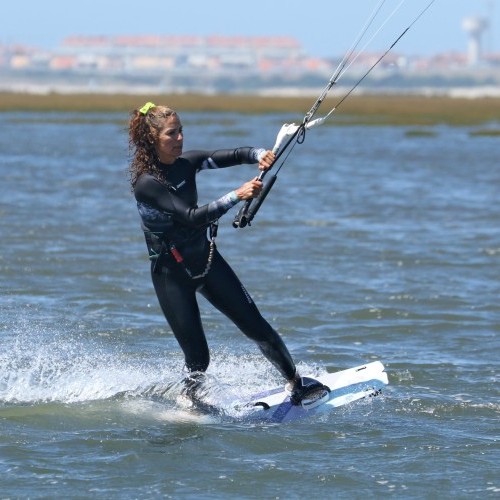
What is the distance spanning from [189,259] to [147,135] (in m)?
0.89

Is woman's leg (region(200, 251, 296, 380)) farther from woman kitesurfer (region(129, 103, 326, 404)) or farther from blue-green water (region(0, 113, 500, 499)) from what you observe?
blue-green water (region(0, 113, 500, 499))

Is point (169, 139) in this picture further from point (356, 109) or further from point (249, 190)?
point (356, 109)

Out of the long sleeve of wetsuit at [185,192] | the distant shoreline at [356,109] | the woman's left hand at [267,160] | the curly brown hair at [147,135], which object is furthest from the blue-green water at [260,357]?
the distant shoreline at [356,109]

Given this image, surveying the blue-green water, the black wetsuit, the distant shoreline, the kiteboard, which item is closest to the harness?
the black wetsuit

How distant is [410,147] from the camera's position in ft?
158

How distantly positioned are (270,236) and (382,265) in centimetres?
347

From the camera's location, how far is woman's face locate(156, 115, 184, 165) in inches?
343

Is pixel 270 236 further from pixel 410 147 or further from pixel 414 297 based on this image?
pixel 410 147

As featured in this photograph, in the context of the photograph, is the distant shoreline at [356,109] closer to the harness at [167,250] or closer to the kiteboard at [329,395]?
the kiteboard at [329,395]

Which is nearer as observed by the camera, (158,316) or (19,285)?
A: (158,316)

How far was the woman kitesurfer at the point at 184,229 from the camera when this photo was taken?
8.67m

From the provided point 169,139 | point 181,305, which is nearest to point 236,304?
point 181,305

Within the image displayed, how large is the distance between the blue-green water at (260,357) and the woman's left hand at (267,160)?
3.27 ft

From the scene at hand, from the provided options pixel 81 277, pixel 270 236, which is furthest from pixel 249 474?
pixel 270 236
